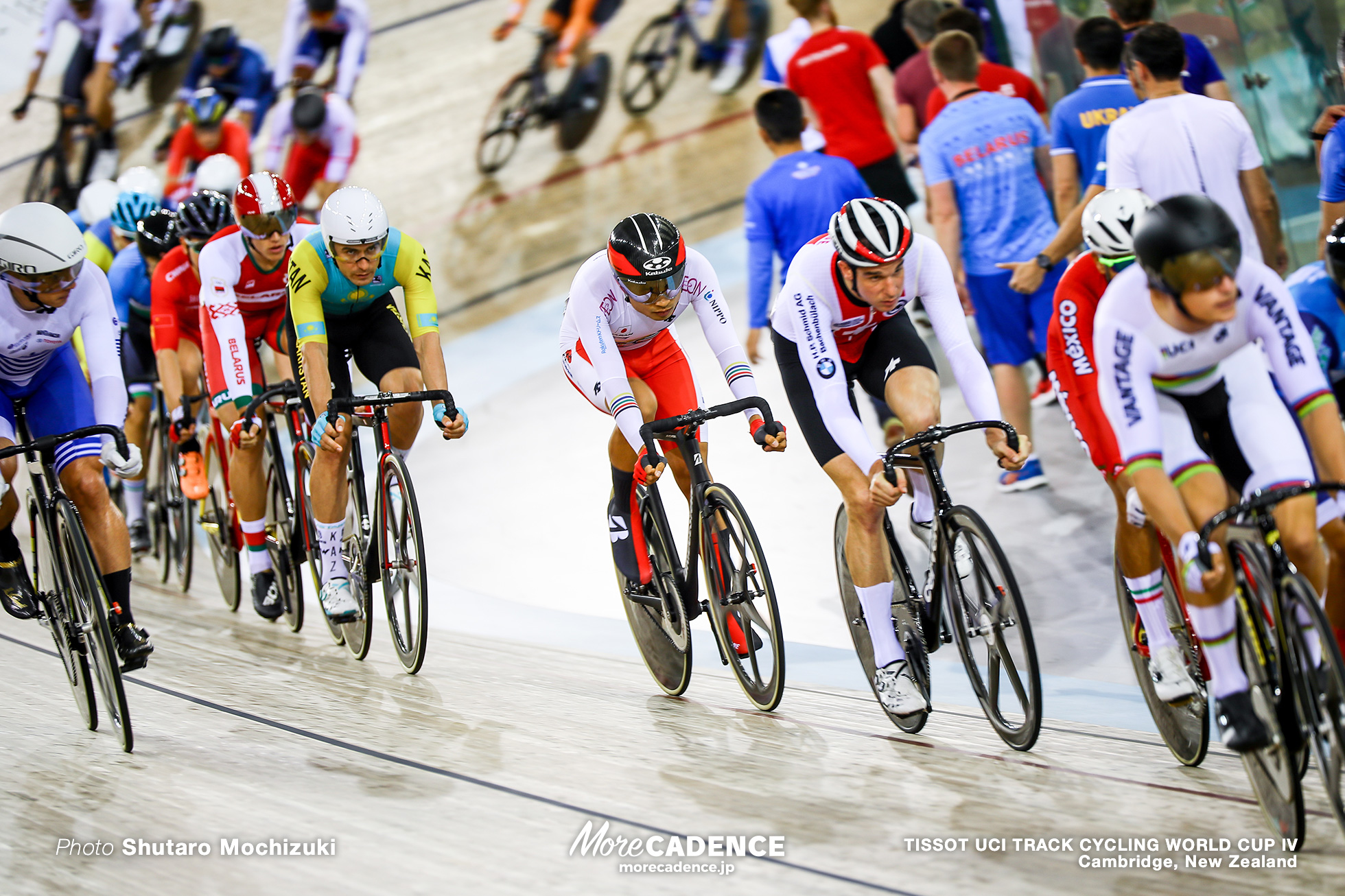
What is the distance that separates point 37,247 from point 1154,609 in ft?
9.79

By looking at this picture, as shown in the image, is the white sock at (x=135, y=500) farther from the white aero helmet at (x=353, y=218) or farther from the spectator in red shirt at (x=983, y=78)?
the spectator in red shirt at (x=983, y=78)

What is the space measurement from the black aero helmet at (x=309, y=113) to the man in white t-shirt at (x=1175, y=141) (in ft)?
21.0

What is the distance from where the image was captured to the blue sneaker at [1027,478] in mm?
5250

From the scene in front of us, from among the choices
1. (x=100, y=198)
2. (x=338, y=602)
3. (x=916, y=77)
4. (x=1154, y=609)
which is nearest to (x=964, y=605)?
(x=1154, y=609)

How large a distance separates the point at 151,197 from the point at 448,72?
606 centimetres

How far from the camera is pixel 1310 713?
7.27ft

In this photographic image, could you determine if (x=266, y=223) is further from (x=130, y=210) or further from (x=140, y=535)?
(x=140, y=535)

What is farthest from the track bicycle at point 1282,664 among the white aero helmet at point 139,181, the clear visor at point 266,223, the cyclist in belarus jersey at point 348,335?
the white aero helmet at point 139,181

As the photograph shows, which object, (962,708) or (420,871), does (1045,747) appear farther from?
(420,871)

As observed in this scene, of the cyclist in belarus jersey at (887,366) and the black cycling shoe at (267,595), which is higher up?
the cyclist in belarus jersey at (887,366)

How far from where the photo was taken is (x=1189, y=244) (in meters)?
2.31

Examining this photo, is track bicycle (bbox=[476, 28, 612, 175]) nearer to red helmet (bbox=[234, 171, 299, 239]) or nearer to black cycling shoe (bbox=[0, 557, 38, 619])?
red helmet (bbox=[234, 171, 299, 239])

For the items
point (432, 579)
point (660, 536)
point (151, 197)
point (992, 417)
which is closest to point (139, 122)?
point (151, 197)

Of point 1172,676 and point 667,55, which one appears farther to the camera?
point 667,55
